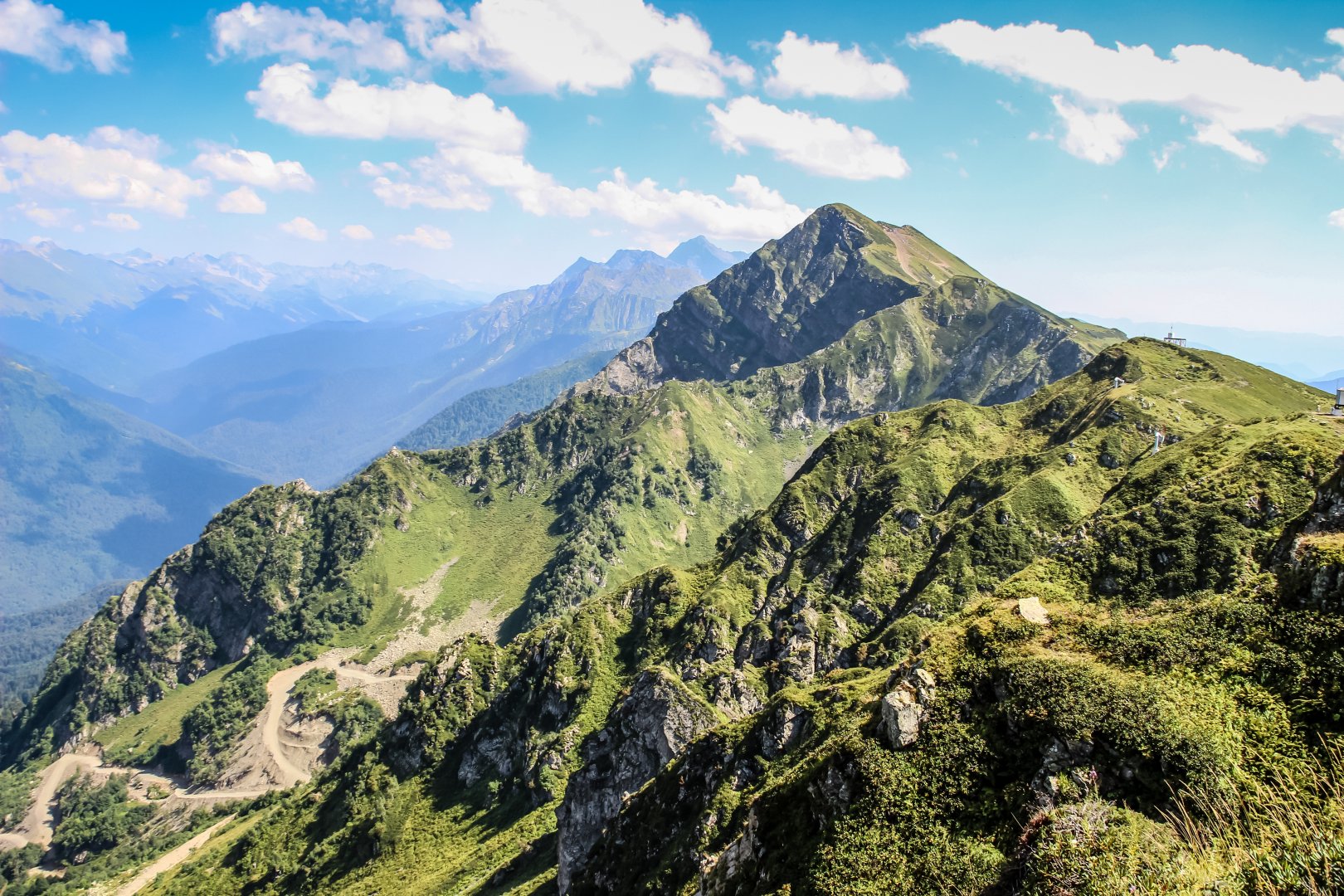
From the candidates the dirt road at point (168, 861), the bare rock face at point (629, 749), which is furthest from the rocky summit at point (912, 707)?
the dirt road at point (168, 861)

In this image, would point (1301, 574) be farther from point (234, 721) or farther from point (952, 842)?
point (234, 721)

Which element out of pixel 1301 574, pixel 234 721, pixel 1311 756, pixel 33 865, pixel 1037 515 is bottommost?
pixel 33 865

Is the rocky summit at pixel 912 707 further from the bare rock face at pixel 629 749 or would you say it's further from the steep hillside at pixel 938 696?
the bare rock face at pixel 629 749

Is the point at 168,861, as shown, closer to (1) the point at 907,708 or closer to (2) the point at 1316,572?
(1) the point at 907,708

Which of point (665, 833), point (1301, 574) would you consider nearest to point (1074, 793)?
point (1301, 574)

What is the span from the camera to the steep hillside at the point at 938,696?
944 inches

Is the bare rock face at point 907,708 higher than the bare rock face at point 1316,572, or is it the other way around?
the bare rock face at point 1316,572

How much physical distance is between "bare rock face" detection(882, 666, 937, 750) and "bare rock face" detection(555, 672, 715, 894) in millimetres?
40497

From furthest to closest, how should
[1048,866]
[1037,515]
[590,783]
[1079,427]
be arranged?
[1079,427] < [1037,515] < [590,783] < [1048,866]

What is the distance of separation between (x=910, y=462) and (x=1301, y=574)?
321 ft

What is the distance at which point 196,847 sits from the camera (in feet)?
450

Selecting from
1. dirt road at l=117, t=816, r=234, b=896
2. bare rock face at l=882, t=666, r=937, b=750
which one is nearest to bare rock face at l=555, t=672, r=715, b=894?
bare rock face at l=882, t=666, r=937, b=750

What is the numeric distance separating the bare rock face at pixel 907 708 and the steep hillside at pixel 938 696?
195 mm

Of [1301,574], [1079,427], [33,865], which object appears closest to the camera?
[1301,574]
